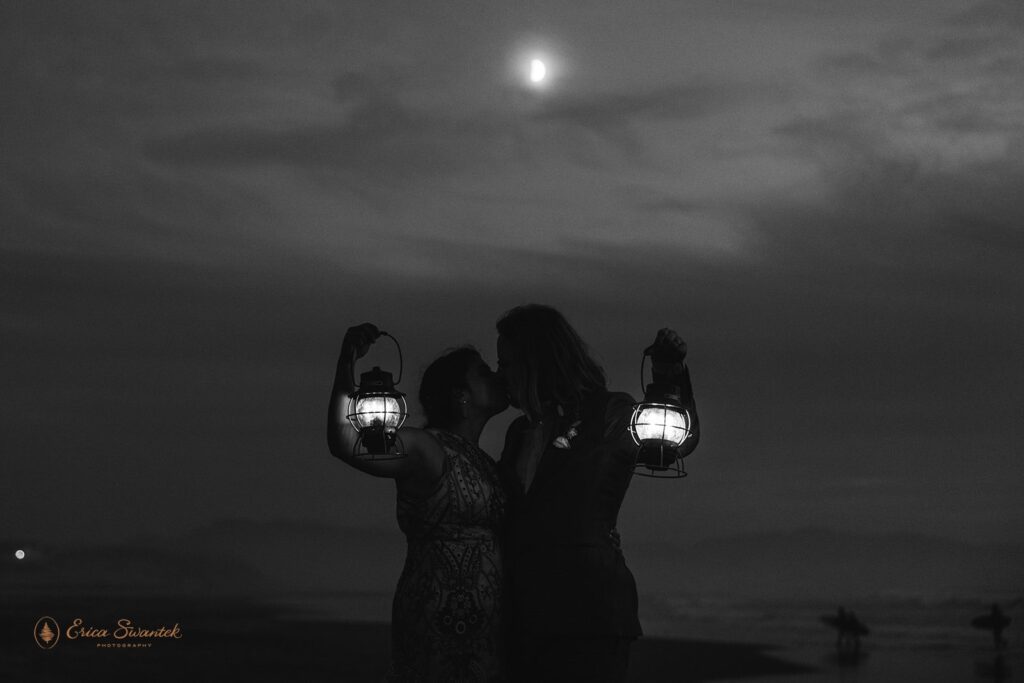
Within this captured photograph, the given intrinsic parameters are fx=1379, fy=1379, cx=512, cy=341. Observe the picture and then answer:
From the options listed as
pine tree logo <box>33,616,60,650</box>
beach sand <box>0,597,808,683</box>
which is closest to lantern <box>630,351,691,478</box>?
beach sand <box>0,597,808,683</box>

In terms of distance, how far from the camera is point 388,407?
4977 mm

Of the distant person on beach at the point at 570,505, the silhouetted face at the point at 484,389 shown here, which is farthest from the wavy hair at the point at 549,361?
the silhouetted face at the point at 484,389

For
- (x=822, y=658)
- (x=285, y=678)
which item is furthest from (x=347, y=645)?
(x=822, y=658)

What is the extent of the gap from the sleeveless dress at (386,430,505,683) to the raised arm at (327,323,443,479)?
0.31ft

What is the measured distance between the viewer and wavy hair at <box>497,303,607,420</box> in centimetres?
489

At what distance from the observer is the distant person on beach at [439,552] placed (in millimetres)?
4980

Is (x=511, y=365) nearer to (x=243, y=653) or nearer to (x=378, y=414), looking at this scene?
(x=378, y=414)

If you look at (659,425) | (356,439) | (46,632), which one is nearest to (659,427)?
(659,425)

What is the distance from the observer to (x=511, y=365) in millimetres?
4953

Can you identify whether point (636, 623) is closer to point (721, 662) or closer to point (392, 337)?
point (392, 337)

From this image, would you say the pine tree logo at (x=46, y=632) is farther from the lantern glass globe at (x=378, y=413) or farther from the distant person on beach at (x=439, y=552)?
the lantern glass globe at (x=378, y=413)

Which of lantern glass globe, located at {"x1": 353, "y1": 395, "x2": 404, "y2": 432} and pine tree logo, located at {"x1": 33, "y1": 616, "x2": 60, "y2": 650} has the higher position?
lantern glass globe, located at {"x1": 353, "y1": 395, "x2": 404, "y2": 432}

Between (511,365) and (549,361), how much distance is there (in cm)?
15

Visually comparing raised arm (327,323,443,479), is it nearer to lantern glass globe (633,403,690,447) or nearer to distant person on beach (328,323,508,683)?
distant person on beach (328,323,508,683)
